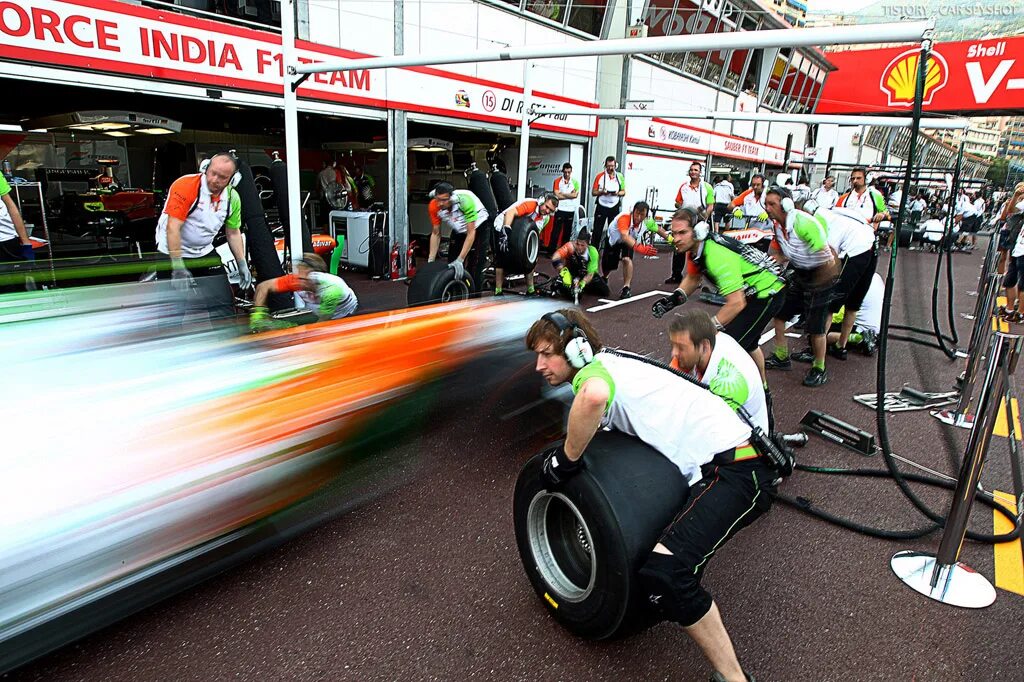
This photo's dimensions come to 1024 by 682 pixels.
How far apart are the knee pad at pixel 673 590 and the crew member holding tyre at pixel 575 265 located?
21.4 ft

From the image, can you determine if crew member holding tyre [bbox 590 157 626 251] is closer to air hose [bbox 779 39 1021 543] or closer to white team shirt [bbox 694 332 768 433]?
air hose [bbox 779 39 1021 543]

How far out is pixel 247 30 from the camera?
26.4 feet

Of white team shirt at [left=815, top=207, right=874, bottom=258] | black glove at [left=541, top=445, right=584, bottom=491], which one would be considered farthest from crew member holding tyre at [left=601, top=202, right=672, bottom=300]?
black glove at [left=541, top=445, right=584, bottom=491]

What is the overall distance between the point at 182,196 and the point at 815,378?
587 centimetres

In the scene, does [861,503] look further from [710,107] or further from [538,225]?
[710,107]

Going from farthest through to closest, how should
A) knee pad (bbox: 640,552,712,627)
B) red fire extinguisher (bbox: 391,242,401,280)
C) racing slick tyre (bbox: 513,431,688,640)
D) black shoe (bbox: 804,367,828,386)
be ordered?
red fire extinguisher (bbox: 391,242,401,280)
black shoe (bbox: 804,367,828,386)
racing slick tyre (bbox: 513,431,688,640)
knee pad (bbox: 640,552,712,627)

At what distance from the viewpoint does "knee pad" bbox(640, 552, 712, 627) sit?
6.50 feet

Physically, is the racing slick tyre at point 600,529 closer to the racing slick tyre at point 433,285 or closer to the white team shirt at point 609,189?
the racing slick tyre at point 433,285

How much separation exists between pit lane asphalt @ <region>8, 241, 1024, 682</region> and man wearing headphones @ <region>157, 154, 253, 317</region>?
2.33 m

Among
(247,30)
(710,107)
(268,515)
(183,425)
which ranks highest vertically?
(710,107)

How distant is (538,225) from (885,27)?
202 inches

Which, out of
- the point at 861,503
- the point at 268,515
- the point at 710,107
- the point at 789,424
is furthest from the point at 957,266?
the point at 268,515

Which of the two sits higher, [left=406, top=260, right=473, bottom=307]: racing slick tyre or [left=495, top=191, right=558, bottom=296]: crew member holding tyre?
[left=495, top=191, right=558, bottom=296]: crew member holding tyre

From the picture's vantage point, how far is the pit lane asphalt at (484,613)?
Result: 2.24 m
